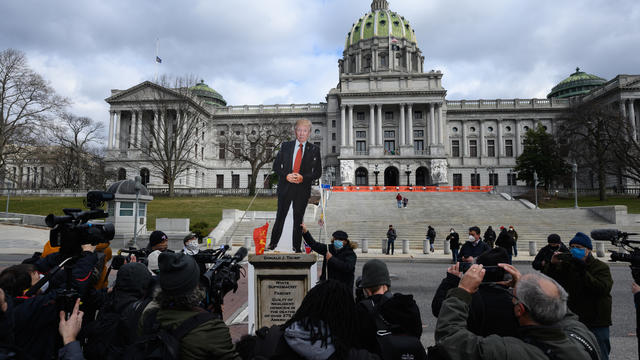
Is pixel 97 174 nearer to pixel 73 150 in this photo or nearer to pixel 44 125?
pixel 73 150

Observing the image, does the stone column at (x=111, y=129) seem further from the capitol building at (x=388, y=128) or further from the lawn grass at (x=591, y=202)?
the lawn grass at (x=591, y=202)

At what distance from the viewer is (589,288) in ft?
15.8

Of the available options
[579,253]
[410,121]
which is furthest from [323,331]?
[410,121]

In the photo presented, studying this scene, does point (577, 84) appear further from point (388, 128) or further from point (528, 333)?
point (528, 333)

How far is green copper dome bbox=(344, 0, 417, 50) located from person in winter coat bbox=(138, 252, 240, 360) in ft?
→ 295

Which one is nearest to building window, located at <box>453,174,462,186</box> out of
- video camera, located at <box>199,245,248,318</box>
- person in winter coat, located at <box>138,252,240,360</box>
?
video camera, located at <box>199,245,248,318</box>

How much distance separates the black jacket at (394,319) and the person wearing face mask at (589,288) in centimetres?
315

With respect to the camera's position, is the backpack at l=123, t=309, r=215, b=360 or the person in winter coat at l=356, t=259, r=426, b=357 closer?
the backpack at l=123, t=309, r=215, b=360

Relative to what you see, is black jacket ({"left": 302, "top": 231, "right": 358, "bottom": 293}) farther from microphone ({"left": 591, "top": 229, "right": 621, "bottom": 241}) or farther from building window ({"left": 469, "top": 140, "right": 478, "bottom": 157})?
building window ({"left": 469, "top": 140, "right": 478, "bottom": 157})

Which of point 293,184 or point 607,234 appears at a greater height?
point 293,184

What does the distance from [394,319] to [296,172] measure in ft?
17.0

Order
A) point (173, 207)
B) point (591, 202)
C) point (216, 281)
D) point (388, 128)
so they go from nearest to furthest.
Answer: point (216, 281)
point (173, 207)
point (591, 202)
point (388, 128)

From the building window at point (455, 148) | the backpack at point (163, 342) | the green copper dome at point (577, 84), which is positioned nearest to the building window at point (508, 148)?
the building window at point (455, 148)

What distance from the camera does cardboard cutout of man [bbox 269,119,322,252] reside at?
7840mm
